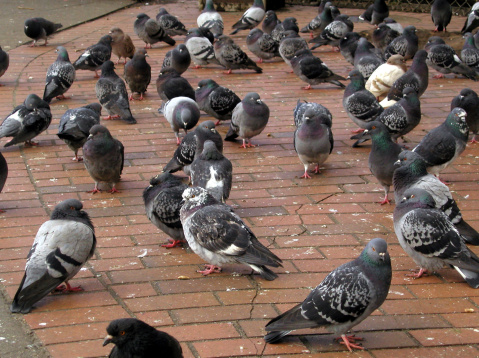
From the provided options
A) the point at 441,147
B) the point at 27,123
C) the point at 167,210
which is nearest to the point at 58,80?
the point at 27,123

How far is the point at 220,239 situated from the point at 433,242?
1390 millimetres

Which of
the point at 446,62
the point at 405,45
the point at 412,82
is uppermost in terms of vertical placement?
the point at 412,82

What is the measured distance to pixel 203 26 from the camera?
487 inches

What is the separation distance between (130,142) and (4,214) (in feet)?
6.89

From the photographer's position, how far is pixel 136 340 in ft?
9.68

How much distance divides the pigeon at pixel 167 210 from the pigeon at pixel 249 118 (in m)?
1.99

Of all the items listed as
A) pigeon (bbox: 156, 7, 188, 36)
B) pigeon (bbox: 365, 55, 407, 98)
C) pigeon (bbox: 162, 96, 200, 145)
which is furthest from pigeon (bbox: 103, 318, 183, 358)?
pigeon (bbox: 156, 7, 188, 36)

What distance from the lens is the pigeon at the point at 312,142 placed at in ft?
20.1

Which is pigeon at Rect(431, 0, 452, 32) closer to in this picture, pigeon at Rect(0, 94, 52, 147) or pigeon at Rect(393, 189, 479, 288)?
pigeon at Rect(0, 94, 52, 147)

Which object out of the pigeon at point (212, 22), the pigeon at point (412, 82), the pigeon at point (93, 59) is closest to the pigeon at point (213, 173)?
the pigeon at point (412, 82)

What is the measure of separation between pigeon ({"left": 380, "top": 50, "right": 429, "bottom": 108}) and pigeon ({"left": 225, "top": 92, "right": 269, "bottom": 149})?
178 cm

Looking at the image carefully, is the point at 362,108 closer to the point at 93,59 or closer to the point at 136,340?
the point at 93,59

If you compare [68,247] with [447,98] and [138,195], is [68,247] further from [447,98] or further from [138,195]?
[447,98]

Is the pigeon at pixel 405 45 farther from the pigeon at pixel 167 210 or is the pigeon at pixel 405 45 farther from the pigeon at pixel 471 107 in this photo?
the pigeon at pixel 167 210
